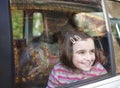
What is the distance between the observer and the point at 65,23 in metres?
2.71

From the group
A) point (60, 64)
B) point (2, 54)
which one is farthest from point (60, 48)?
point (2, 54)

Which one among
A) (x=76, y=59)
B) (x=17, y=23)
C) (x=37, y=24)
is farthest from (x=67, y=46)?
(x=17, y=23)

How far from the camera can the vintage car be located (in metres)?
2.15

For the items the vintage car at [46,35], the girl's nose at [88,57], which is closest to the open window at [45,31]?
the vintage car at [46,35]

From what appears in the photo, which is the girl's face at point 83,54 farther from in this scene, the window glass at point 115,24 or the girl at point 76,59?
the window glass at point 115,24

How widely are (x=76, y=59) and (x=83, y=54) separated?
0.22ft

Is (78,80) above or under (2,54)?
under

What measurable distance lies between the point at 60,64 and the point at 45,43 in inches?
7.3

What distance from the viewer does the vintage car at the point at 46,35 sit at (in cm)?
215

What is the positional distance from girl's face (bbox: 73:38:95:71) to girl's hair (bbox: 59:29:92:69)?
0.03m

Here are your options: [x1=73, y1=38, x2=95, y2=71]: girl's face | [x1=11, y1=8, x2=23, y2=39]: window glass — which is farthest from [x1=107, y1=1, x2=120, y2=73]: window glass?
[x1=11, y1=8, x2=23, y2=39]: window glass

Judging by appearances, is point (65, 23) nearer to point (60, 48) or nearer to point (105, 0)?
point (60, 48)

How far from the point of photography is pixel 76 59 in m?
2.73

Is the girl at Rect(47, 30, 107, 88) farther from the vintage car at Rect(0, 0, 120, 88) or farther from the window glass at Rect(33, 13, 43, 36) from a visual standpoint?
the window glass at Rect(33, 13, 43, 36)
